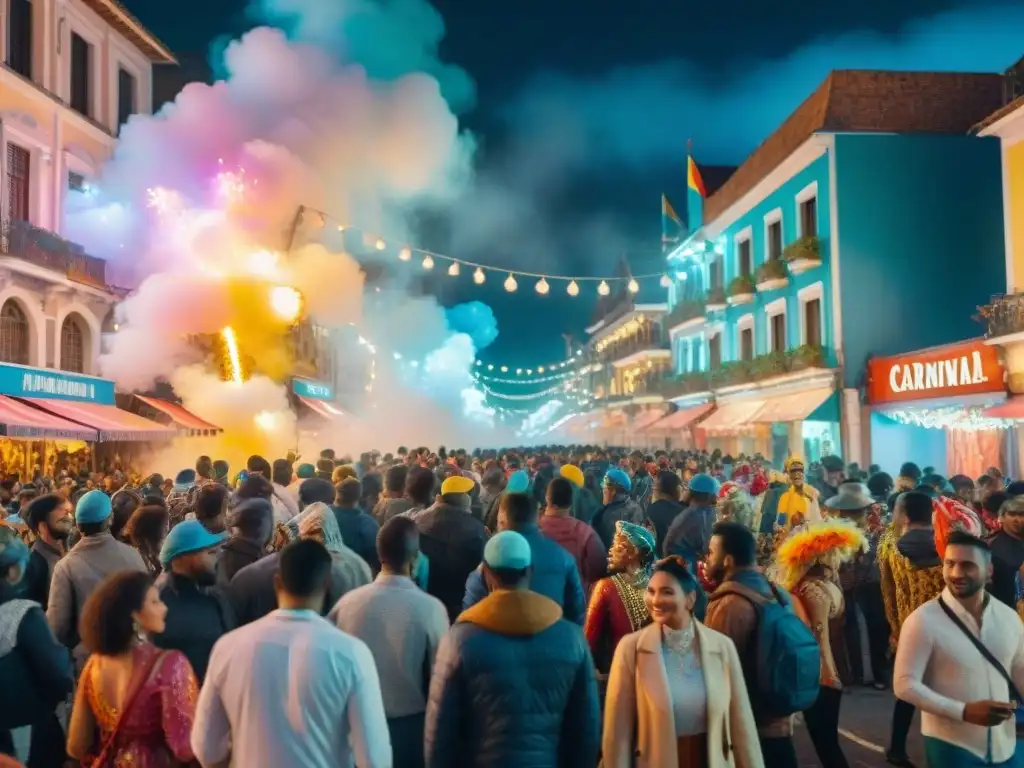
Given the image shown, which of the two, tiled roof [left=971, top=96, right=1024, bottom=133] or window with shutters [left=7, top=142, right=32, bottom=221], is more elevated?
tiled roof [left=971, top=96, right=1024, bottom=133]

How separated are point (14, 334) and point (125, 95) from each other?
8654mm

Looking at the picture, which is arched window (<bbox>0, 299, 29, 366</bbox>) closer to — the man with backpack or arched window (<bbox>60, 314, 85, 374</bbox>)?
arched window (<bbox>60, 314, 85, 374</bbox>)

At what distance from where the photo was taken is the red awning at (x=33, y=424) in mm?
15500

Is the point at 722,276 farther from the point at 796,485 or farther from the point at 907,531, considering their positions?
the point at 907,531

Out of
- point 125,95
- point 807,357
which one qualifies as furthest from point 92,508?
point 125,95

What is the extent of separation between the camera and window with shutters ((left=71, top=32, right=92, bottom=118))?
22.6m

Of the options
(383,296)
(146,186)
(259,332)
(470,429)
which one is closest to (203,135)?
(146,186)

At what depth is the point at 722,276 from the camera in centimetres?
3538

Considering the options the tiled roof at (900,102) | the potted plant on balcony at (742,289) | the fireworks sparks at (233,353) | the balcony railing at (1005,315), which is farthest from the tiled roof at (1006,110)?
the fireworks sparks at (233,353)

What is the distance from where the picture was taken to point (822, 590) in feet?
18.0

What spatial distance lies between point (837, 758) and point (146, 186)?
834 inches

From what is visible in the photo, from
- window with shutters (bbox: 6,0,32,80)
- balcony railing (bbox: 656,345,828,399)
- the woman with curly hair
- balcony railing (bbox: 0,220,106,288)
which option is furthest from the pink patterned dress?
balcony railing (bbox: 656,345,828,399)

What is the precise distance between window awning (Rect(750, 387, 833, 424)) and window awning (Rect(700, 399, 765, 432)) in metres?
0.42

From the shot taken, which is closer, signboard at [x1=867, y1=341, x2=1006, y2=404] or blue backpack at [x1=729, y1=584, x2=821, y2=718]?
blue backpack at [x1=729, y1=584, x2=821, y2=718]
